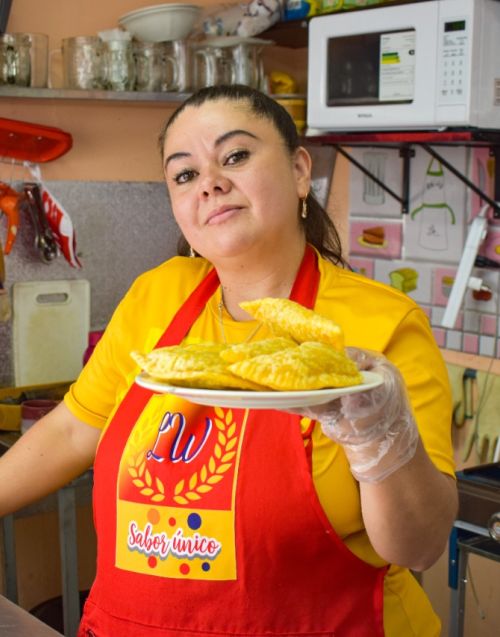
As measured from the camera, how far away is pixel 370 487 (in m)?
1.21

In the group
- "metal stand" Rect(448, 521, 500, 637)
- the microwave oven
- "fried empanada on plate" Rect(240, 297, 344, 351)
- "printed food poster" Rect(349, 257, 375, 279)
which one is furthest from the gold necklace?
"printed food poster" Rect(349, 257, 375, 279)

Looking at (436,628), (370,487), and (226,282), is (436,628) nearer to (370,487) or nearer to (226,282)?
(370,487)

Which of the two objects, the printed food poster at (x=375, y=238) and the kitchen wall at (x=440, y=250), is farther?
the printed food poster at (x=375, y=238)

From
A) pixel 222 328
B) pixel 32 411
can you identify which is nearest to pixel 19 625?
pixel 222 328

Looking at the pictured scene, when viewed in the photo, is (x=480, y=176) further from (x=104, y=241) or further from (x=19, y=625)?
(x=19, y=625)

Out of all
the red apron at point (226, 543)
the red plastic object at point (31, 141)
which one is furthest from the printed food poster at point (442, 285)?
the red apron at point (226, 543)

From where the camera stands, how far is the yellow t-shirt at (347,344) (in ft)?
4.52

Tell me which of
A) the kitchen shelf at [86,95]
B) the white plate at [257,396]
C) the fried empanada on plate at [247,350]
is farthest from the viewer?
the kitchen shelf at [86,95]

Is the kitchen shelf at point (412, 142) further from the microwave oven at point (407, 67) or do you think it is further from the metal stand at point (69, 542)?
the metal stand at point (69, 542)

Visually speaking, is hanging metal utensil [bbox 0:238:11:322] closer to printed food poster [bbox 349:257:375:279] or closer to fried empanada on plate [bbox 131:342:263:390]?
printed food poster [bbox 349:257:375:279]

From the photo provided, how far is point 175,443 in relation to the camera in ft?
4.89

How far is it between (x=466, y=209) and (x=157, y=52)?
94 cm

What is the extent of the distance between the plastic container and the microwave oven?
102 centimetres

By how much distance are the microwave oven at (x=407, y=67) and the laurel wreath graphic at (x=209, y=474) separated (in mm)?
1210
